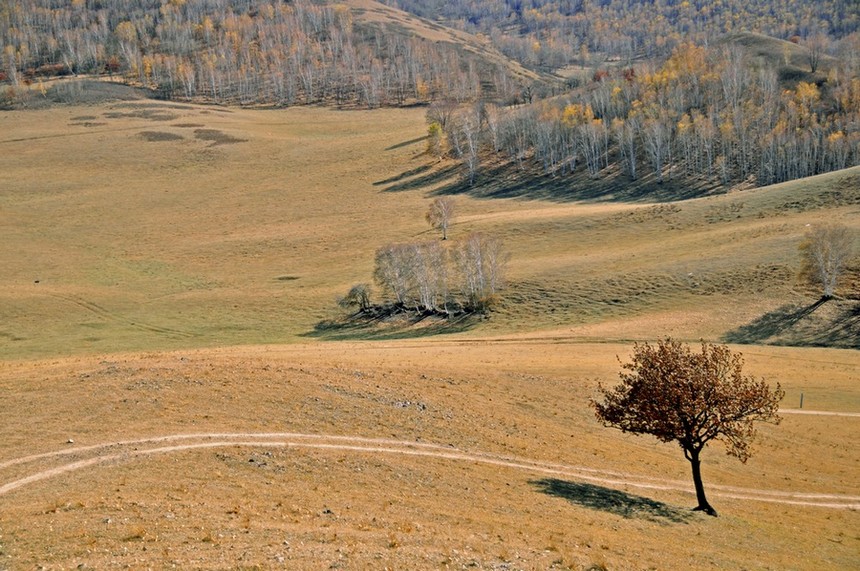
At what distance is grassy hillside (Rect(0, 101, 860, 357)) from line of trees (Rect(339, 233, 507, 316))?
3596mm

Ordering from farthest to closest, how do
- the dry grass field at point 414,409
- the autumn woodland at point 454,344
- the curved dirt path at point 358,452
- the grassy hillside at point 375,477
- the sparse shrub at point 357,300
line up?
the sparse shrub at point 357,300 < the curved dirt path at point 358,452 < the autumn woodland at point 454,344 < the dry grass field at point 414,409 < the grassy hillside at point 375,477

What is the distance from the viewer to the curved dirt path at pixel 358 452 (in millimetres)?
27469

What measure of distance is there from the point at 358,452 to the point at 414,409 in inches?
284

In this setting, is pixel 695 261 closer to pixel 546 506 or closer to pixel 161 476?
pixel 546 506

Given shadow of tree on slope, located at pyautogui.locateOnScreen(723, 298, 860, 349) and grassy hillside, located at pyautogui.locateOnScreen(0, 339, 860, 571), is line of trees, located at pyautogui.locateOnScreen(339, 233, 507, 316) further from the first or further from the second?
grassy hillside, located at pyautogui.locateOnScreen(0, 339, 860, 571)

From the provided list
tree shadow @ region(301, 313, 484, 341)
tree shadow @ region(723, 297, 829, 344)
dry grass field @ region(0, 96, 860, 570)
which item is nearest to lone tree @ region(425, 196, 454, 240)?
dry grass field @ region(0, 96, 860, 570)

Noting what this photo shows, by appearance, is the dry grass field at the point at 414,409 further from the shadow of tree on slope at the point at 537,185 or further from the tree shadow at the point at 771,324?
the shadow of tree on slope at the point at 537,185

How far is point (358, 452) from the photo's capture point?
1204 inches

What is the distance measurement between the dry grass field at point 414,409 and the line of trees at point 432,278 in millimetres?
3930

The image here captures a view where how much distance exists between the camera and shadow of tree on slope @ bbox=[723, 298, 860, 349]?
67875mm

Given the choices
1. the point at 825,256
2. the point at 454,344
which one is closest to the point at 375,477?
the point at 454,344

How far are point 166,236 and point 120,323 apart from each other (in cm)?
4893

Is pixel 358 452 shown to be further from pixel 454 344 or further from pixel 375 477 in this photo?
pixel 454 344

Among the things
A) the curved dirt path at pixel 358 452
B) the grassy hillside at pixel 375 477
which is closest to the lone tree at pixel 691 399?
the grassy hillside at pixel 375 477
